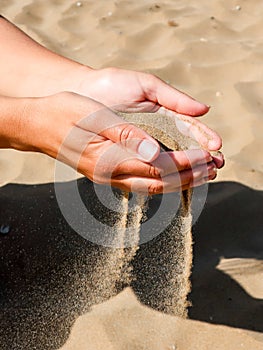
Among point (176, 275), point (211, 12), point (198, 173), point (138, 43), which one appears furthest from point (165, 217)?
point (211, 12)

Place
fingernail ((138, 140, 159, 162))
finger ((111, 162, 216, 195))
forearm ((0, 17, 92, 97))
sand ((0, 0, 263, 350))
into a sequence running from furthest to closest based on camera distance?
forearm ((0, 17, 92, 97)) → sand ((0, 0, 263, 350)) → finger ((111, 162, 216, 195)) → fingernail ((138, 140, 159, 162))

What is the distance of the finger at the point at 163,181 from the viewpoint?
53.8 inches

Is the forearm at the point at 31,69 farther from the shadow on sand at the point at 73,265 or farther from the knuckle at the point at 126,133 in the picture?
the knuckle at the point at 126,133

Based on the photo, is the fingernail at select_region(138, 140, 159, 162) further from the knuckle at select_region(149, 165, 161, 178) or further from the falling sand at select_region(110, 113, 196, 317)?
the falling sand at select_region(110, 113, 196, 317)

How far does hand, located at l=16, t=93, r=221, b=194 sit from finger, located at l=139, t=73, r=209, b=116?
22 centimetres

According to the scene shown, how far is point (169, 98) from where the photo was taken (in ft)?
5.25

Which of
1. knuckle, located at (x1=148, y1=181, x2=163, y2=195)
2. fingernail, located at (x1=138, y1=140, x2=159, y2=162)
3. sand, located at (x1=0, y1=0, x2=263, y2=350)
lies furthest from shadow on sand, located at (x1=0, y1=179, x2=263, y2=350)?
fingernail, located at (x1=138, y1=140, x2=159, y2=162)

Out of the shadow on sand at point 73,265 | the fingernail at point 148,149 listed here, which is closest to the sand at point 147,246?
the shadow on sand at point 73,265

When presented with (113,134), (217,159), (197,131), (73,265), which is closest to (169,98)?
(197,131)

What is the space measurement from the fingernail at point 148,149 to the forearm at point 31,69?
53 centimetres

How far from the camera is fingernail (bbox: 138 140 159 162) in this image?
1.25 meters

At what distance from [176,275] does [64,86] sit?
0.65m

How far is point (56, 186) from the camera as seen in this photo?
1.97m

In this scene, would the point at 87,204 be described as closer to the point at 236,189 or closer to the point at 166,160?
the point at 236,189
